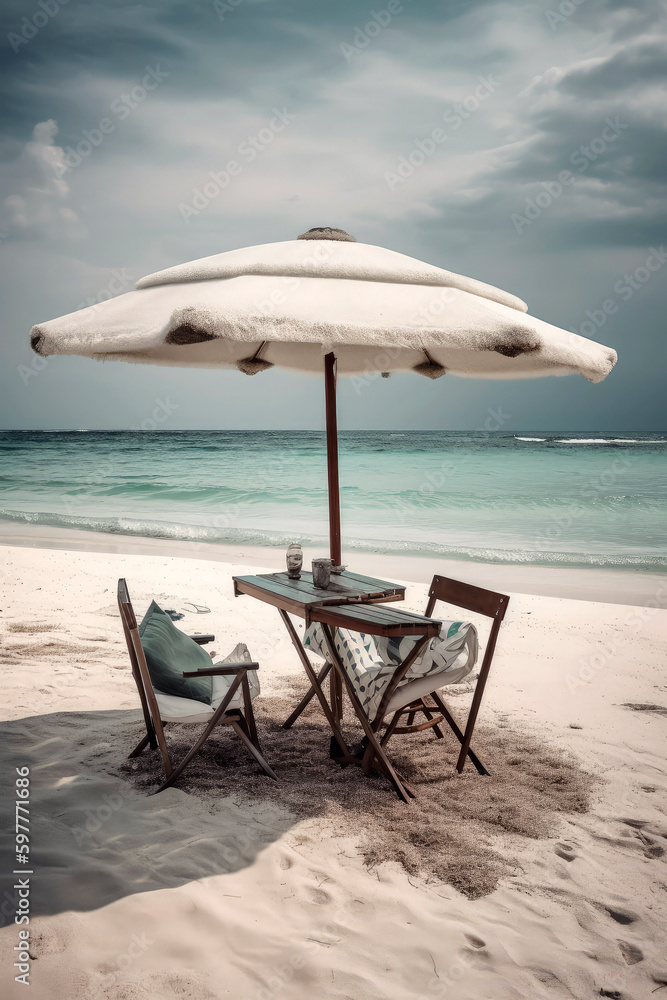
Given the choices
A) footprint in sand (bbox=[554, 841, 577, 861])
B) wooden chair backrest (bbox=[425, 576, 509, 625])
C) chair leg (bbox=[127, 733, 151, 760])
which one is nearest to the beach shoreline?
wooden chair backrest (bbox=[425, 576, 509, 625])

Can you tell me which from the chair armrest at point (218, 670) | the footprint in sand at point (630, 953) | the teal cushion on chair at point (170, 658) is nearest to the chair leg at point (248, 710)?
the chair armrest at point (218, 670)

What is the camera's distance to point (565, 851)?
259 centimetres

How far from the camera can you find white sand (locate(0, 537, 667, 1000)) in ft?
6.19

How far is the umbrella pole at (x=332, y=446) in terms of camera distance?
3.53m

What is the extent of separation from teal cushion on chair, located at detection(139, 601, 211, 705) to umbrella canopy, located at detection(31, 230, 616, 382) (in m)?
1.45

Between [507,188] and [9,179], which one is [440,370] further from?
[9,179]

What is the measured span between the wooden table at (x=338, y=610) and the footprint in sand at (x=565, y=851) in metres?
0.77

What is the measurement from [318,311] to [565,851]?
2.44m

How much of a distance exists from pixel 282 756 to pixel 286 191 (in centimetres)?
1002

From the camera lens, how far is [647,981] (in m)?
1.91

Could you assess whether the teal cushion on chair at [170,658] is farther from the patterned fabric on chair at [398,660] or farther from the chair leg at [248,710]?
the patterned fabric on chair at [398,660]

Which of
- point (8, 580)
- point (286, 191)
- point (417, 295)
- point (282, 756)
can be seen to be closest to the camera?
point (417, 295)

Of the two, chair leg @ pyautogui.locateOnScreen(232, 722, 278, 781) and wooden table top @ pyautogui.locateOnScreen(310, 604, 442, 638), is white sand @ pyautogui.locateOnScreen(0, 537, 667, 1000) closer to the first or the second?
chair leg @ pyautogui.locateOnScreen(232, 722, 278, 781)

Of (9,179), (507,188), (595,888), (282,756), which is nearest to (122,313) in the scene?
(282,756)
